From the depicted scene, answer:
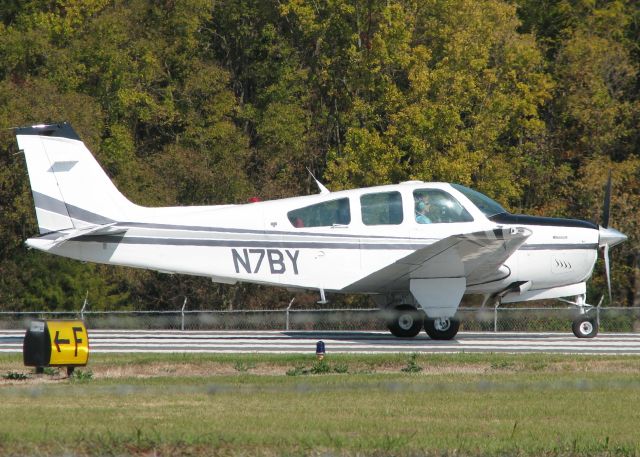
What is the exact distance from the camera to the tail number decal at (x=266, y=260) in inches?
792

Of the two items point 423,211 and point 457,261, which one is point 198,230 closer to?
point 423,211

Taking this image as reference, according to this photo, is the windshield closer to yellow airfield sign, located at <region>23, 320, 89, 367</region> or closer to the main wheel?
the main wheel

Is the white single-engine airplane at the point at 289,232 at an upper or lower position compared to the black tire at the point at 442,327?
upper

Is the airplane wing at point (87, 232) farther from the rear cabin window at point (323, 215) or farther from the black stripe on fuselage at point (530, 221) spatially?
the black stripe on fuselage at point (530, 221)

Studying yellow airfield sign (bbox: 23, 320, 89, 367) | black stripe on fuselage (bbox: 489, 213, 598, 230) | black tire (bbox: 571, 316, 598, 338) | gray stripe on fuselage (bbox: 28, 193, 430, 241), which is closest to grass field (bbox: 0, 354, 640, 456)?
yellow airfield sign (bbox: 23, 320, 89, 367)

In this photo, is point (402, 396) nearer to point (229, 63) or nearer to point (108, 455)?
point (108, 455)

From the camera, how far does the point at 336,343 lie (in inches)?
790

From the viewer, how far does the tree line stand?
109ft

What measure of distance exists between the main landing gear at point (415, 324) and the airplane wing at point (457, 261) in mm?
574

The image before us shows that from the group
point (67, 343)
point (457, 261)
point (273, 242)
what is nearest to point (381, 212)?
point (457, 261)

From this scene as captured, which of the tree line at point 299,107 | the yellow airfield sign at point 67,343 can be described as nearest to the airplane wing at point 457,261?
the yellow airfield sign at point 67,343

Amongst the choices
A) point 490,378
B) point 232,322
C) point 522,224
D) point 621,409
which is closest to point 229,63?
point 232,322

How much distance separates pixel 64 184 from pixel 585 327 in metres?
9.82

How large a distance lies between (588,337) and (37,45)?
71.4 feet
